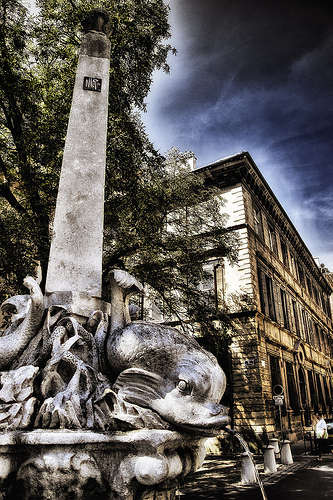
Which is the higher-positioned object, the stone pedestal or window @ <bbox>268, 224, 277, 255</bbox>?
window @ <bbox>268, 224, 277, 255</bbox>

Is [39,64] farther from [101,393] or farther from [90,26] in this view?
[101,393]

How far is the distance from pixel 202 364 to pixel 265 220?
20915 mm

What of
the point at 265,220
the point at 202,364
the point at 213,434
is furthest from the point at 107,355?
the point at 265,220

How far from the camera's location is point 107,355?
2.70m

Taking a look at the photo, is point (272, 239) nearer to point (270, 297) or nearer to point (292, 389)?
point (270, 297)

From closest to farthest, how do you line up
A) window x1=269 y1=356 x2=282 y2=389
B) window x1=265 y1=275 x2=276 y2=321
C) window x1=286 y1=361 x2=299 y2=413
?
window x1=269 y1=356 x2=282 y2=389
window x1=265 y1=275 x2=276 y2=321
window x1=286 y1=361 x2=299 y2=413

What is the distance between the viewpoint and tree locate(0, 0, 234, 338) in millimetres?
8992

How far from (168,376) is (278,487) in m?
6.50

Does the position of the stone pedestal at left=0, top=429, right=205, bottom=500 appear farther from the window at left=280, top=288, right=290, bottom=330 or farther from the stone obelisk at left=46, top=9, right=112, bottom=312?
the window at left=280, top=288, right=290, bottom=330

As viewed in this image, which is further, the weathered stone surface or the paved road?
the paved road

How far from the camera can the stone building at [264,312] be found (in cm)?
1570

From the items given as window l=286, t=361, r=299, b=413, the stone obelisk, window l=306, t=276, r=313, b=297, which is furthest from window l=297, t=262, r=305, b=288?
the stone obelisk

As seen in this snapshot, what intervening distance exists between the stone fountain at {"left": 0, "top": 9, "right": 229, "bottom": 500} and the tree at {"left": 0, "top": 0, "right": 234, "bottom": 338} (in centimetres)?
546

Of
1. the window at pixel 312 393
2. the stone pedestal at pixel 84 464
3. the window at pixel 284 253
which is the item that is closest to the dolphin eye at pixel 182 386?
the stone pedestal at pixel 84 464
